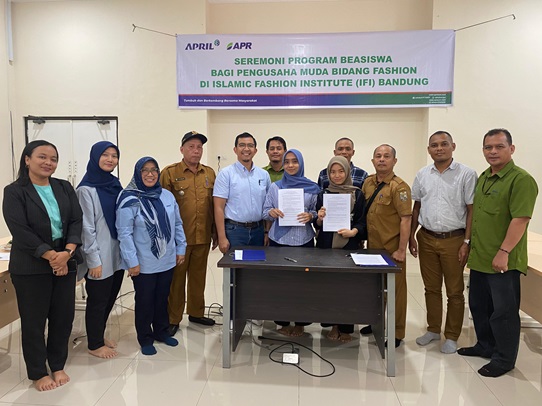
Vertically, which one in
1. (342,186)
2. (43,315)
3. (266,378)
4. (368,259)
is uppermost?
(342,186)

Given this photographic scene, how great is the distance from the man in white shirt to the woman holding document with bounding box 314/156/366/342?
483 millimetres

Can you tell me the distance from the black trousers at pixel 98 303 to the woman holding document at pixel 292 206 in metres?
1.20

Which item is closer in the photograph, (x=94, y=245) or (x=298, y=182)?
(x=94, y=245)

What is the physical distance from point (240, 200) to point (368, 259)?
43.4 inches

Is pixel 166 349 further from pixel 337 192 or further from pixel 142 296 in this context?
pixel 337 192

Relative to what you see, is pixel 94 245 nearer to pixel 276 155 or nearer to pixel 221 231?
pixel 221 231

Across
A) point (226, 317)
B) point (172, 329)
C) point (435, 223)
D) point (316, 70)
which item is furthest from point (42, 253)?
point (316, 70)

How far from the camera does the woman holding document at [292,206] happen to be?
2662 millimetres

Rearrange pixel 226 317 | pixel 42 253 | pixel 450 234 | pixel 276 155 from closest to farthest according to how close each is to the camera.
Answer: pixel 42 253 → pixel 226 317 → pixel 450 234 → pixel 276 155

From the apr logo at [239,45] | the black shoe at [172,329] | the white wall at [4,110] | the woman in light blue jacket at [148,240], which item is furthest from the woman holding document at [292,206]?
the white wall at [4,110]

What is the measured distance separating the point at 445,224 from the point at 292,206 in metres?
1.11

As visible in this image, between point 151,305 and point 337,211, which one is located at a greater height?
point 337,211

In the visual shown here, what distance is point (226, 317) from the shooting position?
2.47 meters

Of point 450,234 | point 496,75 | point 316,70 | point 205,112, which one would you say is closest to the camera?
point 450,234
